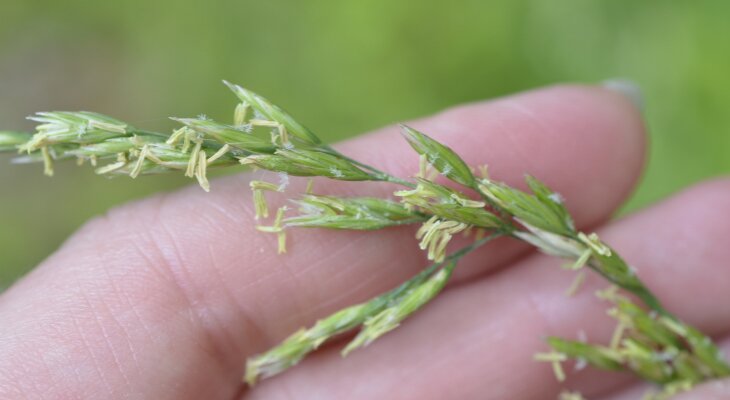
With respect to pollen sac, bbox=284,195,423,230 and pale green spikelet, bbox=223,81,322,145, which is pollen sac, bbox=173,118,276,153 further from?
pollen sac, bbox=284,195,423,230

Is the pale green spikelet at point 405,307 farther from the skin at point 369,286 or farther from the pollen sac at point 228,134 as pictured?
the pollen sac at point 228,134

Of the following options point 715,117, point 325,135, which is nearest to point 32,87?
point 325,135

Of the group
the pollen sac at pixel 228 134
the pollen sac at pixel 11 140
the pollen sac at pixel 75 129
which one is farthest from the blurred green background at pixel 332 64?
the pollen sac at pixel 228 134

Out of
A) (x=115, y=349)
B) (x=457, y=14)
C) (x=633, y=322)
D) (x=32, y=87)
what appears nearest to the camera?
(x=115, y=349)

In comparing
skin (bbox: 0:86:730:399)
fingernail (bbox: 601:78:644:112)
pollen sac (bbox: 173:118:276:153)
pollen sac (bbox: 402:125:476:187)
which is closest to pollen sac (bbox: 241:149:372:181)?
pollen sac (bbox: 173:118:276:153)

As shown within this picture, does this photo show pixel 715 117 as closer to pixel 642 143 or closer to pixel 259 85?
pixel 642 143
